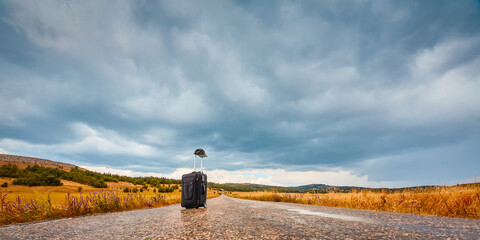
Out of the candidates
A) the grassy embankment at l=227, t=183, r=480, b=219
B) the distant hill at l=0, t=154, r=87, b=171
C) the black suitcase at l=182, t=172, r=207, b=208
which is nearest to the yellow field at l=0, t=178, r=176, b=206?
the black suitcase at l=182, t=172, r=207, b=208

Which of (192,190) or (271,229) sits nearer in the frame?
(271,229)

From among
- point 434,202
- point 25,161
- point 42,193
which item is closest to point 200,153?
A: point 42,193

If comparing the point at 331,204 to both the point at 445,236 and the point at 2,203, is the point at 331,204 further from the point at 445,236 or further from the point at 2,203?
the point at 2,203

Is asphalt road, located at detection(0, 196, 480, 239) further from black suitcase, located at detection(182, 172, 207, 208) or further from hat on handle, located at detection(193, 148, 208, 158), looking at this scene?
hat on handle, located at detection(193, 148, 208, 158)

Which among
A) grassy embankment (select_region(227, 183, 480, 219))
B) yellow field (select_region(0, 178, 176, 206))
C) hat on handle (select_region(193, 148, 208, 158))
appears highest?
hat on handle (select_region(193, 148, 208, 158))

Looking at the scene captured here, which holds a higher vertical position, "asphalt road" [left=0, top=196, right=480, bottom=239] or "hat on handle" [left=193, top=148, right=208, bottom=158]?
"hat on handle" [left=193, top=148, right=208, bottom=158]

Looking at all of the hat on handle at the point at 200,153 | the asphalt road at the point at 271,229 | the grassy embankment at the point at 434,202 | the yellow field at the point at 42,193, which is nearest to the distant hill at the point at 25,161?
the yellow field at the point at 42,193

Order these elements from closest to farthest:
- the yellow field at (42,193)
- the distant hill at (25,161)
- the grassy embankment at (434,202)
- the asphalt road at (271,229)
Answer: the asphalt road at (271,229) < the grassy embankment at (434,202) < the yellow field at (42,193) < the distant hill at (25,161)

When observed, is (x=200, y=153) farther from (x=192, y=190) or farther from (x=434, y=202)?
(x=434, y=202)

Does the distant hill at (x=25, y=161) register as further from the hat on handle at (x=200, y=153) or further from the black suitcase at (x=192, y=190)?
the black suitcase at (x=192, y=190)

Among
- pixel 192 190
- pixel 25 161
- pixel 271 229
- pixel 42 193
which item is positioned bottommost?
pixel 25 161

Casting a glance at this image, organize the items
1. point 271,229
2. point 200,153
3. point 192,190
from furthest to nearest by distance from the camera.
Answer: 1. point 200,153
2. point 192,190
3. point 271,229

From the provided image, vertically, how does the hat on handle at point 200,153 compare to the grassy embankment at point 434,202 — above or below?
above

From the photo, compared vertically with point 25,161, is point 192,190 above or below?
above
